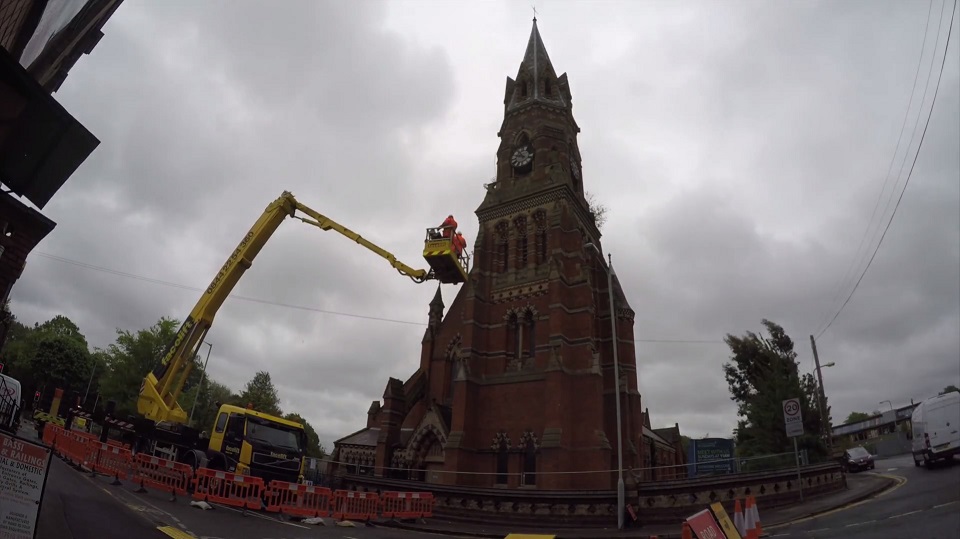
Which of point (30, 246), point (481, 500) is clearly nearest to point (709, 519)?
point (30, 246)

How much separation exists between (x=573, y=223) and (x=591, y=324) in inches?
259

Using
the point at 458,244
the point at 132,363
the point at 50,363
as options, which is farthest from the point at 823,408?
the point at 50,363

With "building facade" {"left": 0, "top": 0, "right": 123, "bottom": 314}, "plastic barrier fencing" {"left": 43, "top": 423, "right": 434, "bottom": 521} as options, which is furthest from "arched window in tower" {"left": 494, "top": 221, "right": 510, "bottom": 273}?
"building facade" {"left": 0, "top": 0, "right": 123, "bottom": 314}

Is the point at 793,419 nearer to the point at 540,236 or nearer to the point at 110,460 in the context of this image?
the point at 540,236

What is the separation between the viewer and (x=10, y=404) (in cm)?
1440

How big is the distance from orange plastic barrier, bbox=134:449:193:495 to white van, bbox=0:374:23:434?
3.51 meters

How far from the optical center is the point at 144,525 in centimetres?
1073

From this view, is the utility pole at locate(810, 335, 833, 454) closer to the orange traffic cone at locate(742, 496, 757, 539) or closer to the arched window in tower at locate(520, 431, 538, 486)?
the arched window in tower at locate(520, 431, 538, 486)

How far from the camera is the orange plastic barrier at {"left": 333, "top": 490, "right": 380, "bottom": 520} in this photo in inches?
677

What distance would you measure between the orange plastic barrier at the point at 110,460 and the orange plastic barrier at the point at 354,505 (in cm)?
670

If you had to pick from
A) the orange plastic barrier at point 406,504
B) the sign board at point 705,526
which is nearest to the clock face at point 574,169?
the orange plastic barrier at point 406,504

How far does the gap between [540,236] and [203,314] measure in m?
18.9

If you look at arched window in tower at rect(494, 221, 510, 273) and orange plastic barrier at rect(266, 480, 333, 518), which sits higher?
arched window in tower at rect(494, 221, 510, 273)

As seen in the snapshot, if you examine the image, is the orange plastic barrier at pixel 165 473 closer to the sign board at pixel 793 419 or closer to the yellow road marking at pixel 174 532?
the yellow road marking at pixel 174 532
